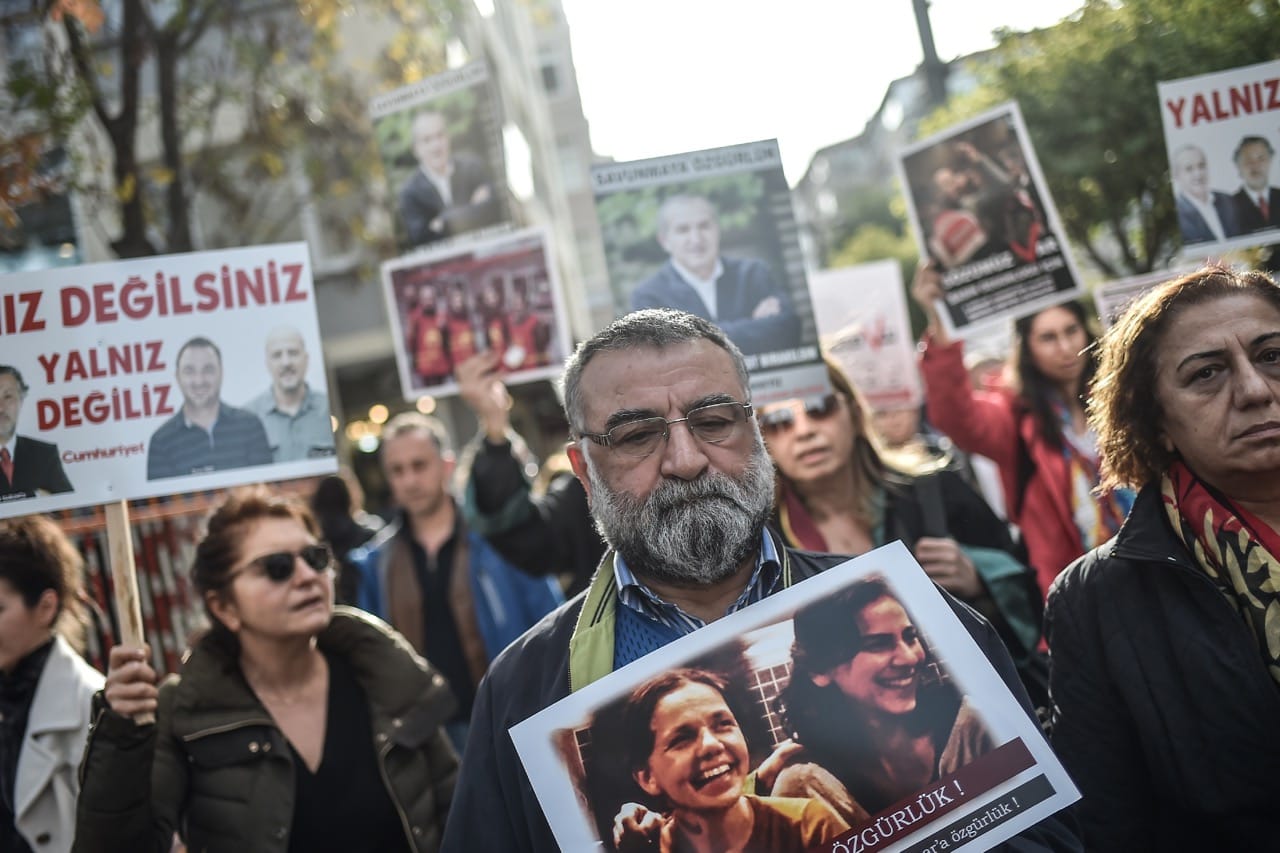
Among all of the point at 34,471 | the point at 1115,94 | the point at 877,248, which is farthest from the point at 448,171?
the point at 877,248

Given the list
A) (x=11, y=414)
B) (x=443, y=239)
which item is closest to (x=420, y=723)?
(x=11, y=414)

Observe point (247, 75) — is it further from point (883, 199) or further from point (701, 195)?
point (883, 199)

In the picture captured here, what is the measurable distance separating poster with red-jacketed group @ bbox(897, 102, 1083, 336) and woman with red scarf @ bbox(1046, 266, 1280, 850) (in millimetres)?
1746

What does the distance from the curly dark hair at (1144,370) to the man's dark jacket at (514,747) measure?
0.79 meters

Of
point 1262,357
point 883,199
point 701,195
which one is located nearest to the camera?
point 1262,357

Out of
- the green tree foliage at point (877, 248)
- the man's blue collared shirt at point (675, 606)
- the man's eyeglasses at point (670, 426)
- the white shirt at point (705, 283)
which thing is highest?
the green tree foliage at point (877, 248)

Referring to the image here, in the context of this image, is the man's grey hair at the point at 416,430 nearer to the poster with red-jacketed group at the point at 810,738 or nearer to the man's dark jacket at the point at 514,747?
the man's dark jacket at the point at 514,747

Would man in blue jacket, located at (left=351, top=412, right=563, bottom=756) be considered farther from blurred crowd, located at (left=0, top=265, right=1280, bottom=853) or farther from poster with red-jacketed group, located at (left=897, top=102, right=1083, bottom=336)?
poster with red-jacketed group, located at (left=897, top=102, right=1083, bottom=336)

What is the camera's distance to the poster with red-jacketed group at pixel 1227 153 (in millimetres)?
4145

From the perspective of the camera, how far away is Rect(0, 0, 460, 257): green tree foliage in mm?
7824

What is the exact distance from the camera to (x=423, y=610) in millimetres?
5098

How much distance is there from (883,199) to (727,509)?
5900 centimetres

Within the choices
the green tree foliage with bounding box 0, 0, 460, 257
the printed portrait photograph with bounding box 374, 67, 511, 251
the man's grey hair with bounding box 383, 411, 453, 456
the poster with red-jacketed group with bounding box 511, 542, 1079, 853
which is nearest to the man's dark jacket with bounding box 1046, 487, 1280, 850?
the poster with red-jacketed group with bounding box 511, 542, 1079, 853

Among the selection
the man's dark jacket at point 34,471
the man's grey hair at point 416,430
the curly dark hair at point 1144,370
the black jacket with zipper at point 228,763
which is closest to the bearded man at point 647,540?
the curly dark hair at point 1144,370
